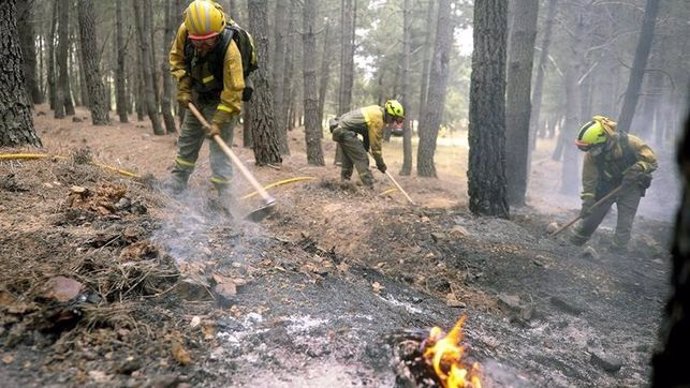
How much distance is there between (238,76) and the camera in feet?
17.7

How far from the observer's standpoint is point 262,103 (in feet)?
28.2

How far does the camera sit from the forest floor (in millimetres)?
2525

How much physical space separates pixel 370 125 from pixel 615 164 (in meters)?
4.13

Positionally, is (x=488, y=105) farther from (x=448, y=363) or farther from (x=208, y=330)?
(x=208, y=330)

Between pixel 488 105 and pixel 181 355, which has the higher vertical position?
pixel 488 105

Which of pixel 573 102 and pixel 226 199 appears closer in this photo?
pixel 226 199

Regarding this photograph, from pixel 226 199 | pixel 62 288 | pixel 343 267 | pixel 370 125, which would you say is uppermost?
pixel 370 125

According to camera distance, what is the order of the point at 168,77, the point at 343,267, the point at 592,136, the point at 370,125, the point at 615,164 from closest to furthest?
the point at 343,267, the point at 592,136, the point at 615,164, the point at 370,125, the point at 168,77

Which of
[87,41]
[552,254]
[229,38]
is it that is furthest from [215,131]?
[87,41]

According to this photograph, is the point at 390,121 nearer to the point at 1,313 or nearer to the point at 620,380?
the point at 620,380

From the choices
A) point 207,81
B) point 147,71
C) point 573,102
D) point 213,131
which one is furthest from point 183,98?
point 573,102

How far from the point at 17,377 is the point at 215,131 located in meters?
3.66

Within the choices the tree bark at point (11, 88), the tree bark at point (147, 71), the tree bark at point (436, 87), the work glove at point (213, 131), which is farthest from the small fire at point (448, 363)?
the tree bark at point (147, 71)

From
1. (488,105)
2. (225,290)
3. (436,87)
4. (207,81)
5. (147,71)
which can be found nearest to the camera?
(225,290)
